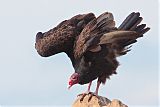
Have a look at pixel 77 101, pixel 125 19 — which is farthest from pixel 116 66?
pixel 77 101

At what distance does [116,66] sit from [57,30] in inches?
50.4

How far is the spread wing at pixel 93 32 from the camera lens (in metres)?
8.42

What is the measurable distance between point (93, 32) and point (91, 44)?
277 mm

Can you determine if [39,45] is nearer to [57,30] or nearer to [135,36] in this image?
[57,30]

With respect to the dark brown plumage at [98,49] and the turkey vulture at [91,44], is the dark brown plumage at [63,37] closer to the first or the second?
the turkey vulture at [91,44]

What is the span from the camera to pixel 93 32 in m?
8.55

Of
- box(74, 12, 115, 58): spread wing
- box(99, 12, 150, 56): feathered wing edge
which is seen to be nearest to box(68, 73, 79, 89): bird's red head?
box(74, 12, 115, 58): spread wing

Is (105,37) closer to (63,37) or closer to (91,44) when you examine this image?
(91,44)

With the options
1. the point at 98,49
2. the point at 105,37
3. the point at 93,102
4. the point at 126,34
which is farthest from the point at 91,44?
the point at 93,102

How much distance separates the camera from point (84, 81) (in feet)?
28.3

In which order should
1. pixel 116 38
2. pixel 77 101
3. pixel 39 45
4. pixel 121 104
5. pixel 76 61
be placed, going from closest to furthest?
1. pixel 121 104
2. pixel 77 101
3. pixel 116 38
4. pixel 76 61
5. pixel 39 45

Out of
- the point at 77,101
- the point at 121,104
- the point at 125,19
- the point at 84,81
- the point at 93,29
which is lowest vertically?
the point at 121,104

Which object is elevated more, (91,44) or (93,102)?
(91,44)

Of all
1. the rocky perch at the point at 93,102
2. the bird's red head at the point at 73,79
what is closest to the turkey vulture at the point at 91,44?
the bird's red head at the point at 73,79
